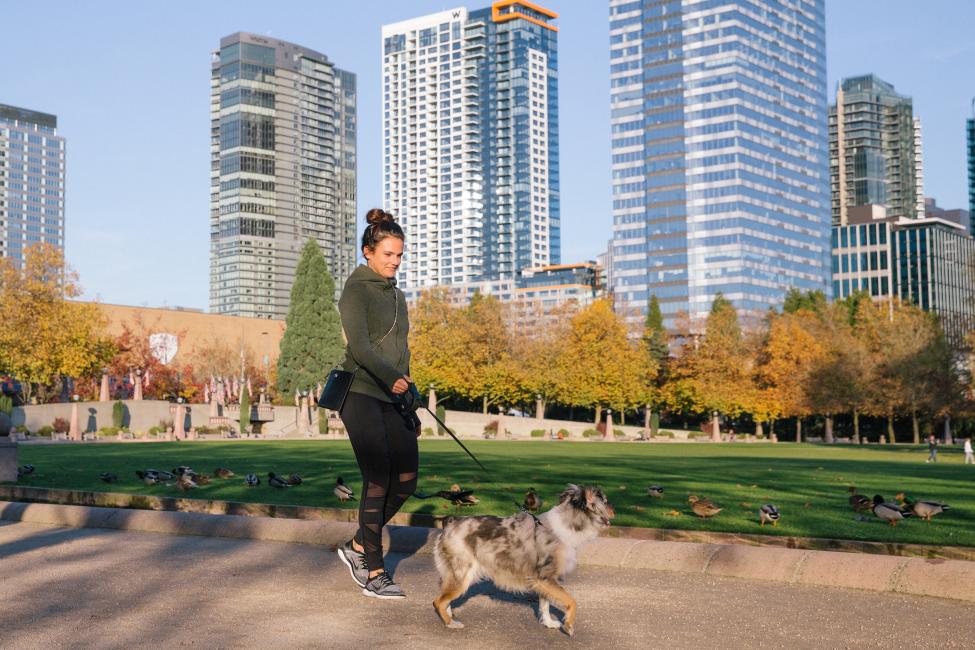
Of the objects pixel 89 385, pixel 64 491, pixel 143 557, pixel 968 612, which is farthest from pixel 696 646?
pixel 89 385

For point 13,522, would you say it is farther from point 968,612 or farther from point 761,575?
point 968,612

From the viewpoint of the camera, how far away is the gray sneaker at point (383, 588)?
20.8 feet

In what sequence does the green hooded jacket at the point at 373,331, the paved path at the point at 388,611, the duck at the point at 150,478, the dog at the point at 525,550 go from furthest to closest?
the duck at the point at 150,478
the green hooded jacket at the point at 373,331
the dog at the point at 525,550
the paved path at the point at 388,611

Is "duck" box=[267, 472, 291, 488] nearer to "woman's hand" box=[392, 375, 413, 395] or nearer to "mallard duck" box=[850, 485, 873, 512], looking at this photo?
"mallard duck" box=[850, 485, 873, 512]

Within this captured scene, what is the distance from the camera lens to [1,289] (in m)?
53.9

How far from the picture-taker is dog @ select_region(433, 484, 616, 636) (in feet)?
18.1

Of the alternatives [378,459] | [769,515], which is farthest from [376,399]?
[769,515]

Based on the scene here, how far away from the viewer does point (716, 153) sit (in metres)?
154

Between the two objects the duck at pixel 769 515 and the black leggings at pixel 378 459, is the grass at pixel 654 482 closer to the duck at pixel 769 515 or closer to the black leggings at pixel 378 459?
the duck at pixel 769 515

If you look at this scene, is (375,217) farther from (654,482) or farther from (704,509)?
(654,482)

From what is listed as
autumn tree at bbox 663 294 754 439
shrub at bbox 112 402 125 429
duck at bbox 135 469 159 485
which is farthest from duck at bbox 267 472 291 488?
autumn tree at bbox 663 294 754 439

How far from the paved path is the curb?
0.45 ft

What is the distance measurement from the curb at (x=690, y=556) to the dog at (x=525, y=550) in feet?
7.15

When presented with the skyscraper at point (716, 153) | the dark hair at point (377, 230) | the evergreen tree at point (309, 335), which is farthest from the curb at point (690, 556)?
the skyscraper at point (716, 153)
